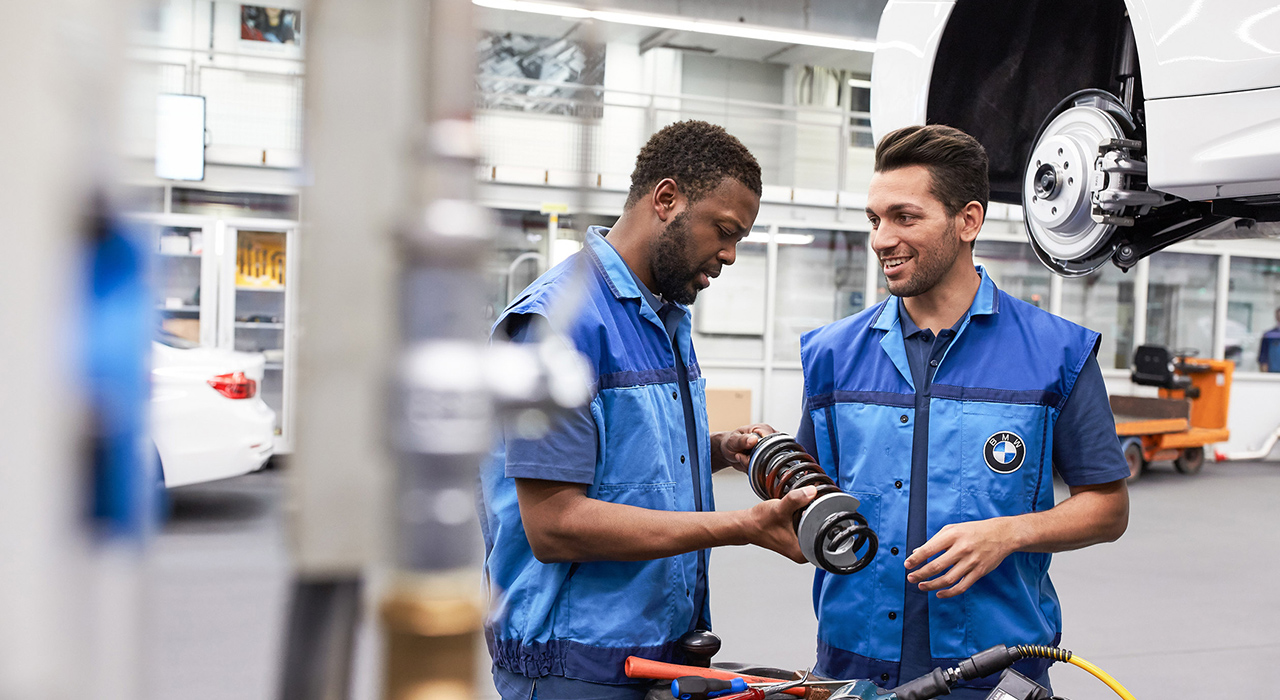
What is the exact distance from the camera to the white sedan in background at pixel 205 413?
0.27 m

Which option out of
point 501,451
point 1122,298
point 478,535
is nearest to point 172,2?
point 478,535

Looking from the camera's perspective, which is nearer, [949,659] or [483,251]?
[483,251]

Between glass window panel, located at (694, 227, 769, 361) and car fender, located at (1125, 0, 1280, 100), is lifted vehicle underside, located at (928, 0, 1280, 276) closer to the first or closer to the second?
car fender, located at (1125, 0, 1280, 100)

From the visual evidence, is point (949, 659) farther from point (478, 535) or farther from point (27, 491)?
point (27, 491)

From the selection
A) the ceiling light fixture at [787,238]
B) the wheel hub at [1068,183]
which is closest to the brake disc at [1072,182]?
the wheel hub at [1068,183]

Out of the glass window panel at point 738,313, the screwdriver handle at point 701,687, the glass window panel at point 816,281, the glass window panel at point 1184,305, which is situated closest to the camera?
the screwdriver handle at point 701,687

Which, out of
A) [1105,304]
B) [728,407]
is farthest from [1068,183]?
[1105,304]

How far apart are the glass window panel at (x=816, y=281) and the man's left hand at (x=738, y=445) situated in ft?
23.0

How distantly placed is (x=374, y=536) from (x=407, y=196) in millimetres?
106

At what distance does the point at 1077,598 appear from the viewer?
4113 mm

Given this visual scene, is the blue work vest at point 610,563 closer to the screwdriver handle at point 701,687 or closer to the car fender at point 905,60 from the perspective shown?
the screwdriver handle at point 701,687

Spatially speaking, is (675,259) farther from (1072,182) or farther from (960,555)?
(1072,182)

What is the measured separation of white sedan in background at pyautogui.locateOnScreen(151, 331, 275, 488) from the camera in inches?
10.7

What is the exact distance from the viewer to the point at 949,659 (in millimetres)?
1389
